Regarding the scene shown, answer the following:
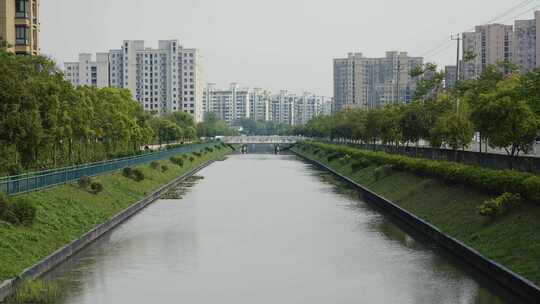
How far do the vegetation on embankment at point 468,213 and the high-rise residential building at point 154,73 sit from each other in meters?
150

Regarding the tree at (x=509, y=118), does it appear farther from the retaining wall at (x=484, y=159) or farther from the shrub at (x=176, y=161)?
the shrub at (x=176, y=161)

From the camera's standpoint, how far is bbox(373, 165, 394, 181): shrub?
147 ft

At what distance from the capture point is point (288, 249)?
981 inches

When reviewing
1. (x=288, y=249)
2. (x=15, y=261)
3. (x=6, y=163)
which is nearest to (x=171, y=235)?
(x=288, y=249)

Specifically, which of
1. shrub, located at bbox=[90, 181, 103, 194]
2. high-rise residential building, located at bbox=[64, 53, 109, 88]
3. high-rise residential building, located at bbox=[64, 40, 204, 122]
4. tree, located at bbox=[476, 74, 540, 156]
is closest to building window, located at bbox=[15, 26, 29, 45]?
shrub, located at bbox=[90, 181, 103, 194]

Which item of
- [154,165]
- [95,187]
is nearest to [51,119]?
[95,187]

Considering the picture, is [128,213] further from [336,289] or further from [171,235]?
[336,289]

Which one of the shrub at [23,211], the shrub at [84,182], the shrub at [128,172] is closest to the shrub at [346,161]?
the shrub at [128,172]

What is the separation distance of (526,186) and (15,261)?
15999mm

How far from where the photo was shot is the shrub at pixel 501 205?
22.0m

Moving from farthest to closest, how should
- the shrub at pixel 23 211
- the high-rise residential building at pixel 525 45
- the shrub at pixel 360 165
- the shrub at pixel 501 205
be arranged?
the high-rise residential building at pixel 525 45 → the shrub at pixel 360 165 → the shrub at pixel 501 205 → the shrub at pixel 23 211

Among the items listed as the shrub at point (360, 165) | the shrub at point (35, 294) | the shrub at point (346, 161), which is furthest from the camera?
the shrub at point (346, 161)

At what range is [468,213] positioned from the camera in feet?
82.8

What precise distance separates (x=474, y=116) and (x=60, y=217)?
1844cm
